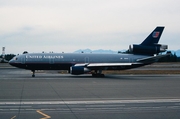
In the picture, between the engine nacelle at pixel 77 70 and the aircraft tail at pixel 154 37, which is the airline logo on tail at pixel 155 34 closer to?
the aircraft tail at pixel 154 37

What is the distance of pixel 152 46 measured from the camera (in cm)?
4297

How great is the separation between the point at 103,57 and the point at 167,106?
89.1 ft

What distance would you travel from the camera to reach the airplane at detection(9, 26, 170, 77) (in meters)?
39.8

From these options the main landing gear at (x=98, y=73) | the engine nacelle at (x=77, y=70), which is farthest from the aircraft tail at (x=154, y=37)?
the engine nacelle at (x=77, y=70)

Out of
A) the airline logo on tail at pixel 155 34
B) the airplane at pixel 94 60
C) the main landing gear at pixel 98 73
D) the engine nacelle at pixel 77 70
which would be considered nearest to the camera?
the engine nacelle at pixel 77 70

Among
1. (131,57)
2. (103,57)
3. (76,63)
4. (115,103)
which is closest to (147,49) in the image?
(131,57)

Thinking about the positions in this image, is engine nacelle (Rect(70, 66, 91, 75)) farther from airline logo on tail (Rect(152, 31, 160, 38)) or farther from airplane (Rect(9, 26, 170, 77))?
airline logo on tail (Rect(152, 31, 160, 38))

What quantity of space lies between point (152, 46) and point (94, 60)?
9022mm

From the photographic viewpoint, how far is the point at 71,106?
1528 centimetres

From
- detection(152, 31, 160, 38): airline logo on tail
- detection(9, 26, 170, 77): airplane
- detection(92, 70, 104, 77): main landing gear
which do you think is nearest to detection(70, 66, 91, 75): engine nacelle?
detection(9, 26, 170, 77): airplane

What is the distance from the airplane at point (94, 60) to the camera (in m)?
39.8

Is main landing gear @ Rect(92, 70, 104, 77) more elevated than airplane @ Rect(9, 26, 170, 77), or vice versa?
airplane @ Rect(9, 26, 170, 77)

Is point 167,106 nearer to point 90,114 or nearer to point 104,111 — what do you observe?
point 104,111

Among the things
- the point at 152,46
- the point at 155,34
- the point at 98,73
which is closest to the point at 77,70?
the point at 98,73
